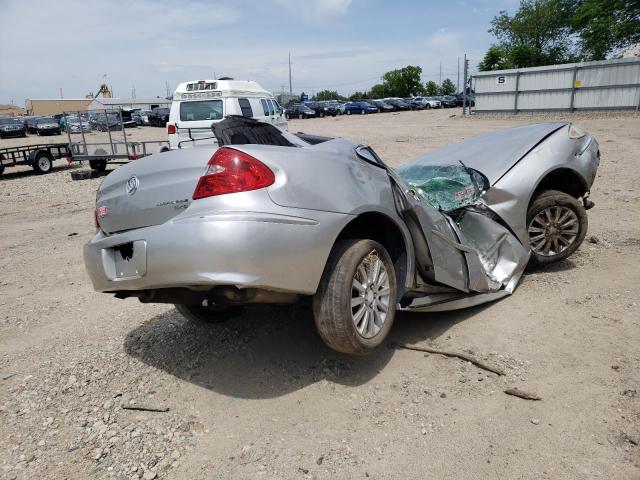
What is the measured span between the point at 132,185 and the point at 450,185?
2617mm

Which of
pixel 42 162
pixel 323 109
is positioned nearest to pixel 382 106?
pixel 323 109

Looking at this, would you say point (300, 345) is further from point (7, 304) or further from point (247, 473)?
point (7, 304)

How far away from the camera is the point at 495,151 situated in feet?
16.5

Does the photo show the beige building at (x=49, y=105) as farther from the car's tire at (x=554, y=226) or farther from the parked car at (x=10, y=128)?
the car's tire at (x=554, y=226)

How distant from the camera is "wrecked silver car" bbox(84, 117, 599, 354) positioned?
8.55 feet

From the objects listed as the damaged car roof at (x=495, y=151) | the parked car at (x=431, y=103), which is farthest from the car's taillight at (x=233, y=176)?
the parked car at (x=431, y=103)

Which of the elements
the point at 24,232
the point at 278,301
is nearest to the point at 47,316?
the point at 278,301

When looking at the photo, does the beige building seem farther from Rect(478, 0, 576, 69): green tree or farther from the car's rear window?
the car's rear window

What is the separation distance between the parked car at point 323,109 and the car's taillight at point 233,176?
47638mm

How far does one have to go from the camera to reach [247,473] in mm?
2469

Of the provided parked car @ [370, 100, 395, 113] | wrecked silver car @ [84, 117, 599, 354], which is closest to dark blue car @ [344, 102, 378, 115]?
parked car @ [370, 100, 395, 113]

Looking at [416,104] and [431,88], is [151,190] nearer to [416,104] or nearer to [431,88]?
[416,104]

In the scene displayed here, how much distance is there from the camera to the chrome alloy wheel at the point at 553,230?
479cm

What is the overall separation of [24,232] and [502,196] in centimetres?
746
